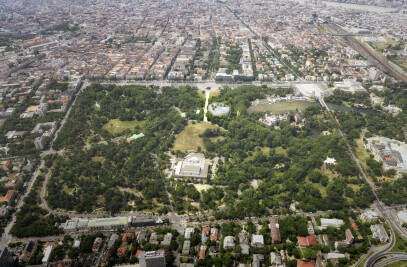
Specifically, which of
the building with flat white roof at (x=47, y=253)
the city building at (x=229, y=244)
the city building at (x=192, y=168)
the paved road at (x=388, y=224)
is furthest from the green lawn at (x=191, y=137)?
the paved road at (x=388, y=224)

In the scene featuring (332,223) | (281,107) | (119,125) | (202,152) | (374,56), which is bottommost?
(374,56)

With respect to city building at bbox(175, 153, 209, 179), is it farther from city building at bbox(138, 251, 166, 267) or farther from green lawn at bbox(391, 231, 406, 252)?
green lawn at bbox(391, 231, 406, 252)

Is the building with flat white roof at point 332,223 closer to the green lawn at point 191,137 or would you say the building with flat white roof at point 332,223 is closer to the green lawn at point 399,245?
the green lawn at point 399,245

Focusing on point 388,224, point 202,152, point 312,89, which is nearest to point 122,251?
point 202,152

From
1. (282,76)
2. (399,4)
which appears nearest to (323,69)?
(282,76)

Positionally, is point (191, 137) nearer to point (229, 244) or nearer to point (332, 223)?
point (229, 244)

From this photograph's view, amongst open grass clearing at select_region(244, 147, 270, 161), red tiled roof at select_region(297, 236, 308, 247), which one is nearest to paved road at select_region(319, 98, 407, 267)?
red tiled roof at select_region(297, 236, 308, 247)

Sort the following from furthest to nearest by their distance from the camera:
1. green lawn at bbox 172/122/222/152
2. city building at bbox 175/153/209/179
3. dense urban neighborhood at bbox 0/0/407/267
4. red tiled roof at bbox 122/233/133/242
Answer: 1. green lawn at bbox 172/122/222/152
2. city building at bbox 175/153/209/179
3. red tiled roof at bbox 122/233/133/242
4. dense urban neighborhood at bbox 0/0/407/267

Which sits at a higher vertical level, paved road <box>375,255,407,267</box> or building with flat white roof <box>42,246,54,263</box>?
paved road <box>375,255,407,267</box>
